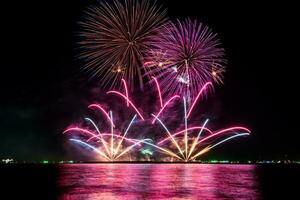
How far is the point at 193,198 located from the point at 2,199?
37.1 feet

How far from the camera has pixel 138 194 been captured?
28.8 m

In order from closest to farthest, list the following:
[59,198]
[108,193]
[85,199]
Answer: [85,199] < [59,198] < [108,193]

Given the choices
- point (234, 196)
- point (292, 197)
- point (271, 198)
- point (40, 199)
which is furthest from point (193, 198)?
point (40, 199)

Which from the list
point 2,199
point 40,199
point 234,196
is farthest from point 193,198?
point 2,199

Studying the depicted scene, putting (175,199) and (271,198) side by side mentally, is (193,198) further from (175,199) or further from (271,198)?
(271,198)

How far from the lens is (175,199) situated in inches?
1022

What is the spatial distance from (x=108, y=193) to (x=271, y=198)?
33.7 feet

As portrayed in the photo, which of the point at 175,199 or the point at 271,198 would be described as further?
the point at 271,198

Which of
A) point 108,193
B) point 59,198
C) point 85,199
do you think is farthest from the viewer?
point 108,193

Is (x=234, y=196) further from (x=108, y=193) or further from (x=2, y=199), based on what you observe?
(x=2, y=199)

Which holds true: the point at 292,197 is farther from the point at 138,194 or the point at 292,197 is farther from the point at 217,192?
the point at 138,194

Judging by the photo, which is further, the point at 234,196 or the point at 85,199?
the point at 234,196

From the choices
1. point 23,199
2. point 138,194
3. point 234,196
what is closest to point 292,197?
point 234,196

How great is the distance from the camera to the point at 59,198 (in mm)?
27641
